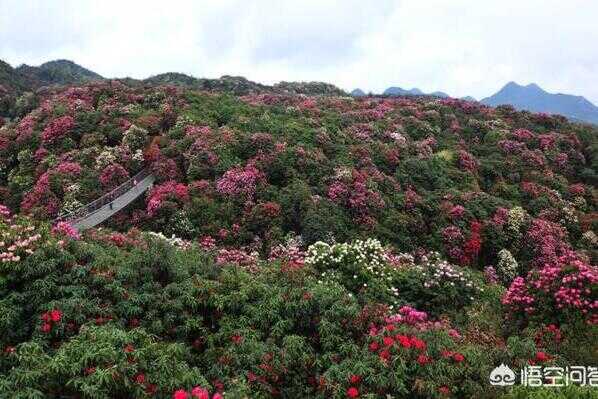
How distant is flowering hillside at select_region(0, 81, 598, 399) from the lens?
356 inches

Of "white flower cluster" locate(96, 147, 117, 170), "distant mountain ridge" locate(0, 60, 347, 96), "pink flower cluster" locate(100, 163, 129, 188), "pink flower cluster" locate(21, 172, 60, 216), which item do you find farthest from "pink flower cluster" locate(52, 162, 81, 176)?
"distant mountain ridge" locate(0, 60, 347, 96)

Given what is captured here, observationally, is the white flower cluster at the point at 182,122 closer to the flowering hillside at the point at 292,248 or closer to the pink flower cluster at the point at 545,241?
the flowering hillside at the point at 292,248

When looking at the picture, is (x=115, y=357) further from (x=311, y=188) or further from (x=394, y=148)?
(x=394, y=148)

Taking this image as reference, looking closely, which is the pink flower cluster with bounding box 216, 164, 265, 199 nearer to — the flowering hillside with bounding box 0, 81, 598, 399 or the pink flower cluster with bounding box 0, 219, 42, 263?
the flowering hillside with bounding box 0, 81, 598, 399

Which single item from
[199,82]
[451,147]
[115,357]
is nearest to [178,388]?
[115,357]

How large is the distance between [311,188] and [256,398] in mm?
15377

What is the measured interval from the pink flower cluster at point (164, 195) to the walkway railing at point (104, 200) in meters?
1.62

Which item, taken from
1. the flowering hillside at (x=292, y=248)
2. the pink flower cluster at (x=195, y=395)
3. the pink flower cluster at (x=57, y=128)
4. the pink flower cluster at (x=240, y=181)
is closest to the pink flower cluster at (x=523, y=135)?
the flowering hillside at (x=292, y=248)

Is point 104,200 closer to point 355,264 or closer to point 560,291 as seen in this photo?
point 355,264

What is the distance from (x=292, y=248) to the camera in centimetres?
1941

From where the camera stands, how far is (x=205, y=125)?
2888 centimetres

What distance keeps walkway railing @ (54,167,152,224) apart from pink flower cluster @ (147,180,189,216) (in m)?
1.62

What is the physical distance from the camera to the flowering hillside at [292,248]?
903cm

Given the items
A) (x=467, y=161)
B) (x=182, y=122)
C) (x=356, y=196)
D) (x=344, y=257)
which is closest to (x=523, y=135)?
(x=467, y=161)
